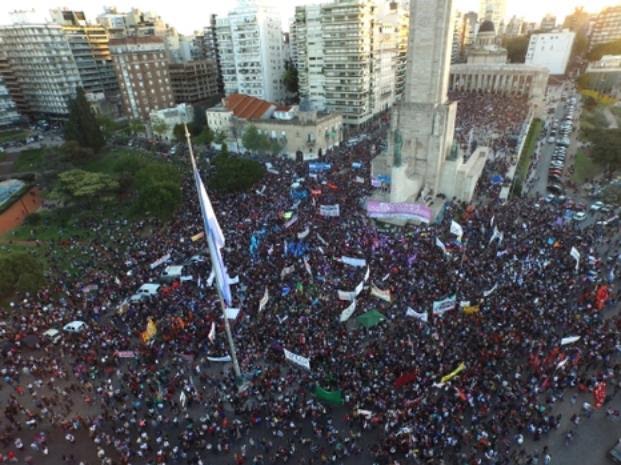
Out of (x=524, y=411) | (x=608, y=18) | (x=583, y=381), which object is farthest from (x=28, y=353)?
(x=608, y=18)

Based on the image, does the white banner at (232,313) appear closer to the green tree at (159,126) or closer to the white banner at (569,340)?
the white banner at (569,340)

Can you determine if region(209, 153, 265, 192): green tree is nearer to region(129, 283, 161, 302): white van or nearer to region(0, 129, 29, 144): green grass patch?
region(129, 283, 161, 302): white van

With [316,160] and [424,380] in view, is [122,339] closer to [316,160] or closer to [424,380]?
[424,380]

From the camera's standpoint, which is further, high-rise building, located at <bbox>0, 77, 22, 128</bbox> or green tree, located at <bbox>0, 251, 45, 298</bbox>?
high-rise building, located at <bbox>0, 77, 22, 128</bbox>

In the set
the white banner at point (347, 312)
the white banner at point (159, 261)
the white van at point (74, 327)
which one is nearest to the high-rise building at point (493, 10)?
the white banner at point (159, 261)

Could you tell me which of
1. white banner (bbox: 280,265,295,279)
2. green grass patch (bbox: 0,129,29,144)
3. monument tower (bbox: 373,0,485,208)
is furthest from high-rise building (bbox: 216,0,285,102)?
white banner (bbox: 280,265,295,279)

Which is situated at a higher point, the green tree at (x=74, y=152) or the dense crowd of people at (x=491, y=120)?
the green tree at (x=74, y=152)

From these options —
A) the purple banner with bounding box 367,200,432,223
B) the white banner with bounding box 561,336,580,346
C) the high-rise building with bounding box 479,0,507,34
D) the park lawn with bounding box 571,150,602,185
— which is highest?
the high-rise building with bounding box 479,0,507,34
